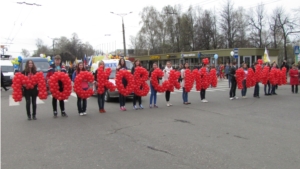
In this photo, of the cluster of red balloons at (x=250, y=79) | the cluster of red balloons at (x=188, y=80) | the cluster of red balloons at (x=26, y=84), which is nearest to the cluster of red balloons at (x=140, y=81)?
the cluster of red balloons at (x=188, y=80)

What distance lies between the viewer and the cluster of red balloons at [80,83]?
33.1 feet

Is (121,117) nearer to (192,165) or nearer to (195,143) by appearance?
(195,143)

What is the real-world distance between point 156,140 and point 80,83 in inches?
180

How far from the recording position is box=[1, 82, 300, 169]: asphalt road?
521 centimetres

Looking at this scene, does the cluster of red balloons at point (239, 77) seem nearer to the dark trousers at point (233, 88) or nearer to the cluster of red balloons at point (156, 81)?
the dark trousers at point (233, 88)

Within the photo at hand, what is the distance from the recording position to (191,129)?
777 centimetres

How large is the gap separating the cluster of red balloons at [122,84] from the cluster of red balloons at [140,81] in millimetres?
229

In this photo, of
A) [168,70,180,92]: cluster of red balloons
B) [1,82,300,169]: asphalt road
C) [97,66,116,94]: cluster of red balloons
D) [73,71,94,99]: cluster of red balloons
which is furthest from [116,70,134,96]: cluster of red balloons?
[168,70,180,92]: cluster of red balloons

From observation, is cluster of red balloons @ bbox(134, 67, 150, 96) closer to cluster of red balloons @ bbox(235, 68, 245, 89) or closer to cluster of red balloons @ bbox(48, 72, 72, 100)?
cluster of red balloons @ bbox(48, 72, 72, 100)

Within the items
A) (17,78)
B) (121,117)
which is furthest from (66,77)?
(121,117)

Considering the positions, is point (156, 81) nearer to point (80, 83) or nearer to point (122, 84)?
point (122, 84)

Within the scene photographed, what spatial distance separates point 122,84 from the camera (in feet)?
36.5

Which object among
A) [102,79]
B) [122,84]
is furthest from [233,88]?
[102,79]

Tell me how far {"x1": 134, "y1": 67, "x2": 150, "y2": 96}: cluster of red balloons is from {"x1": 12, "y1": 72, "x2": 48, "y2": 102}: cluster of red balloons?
11.2 ft
